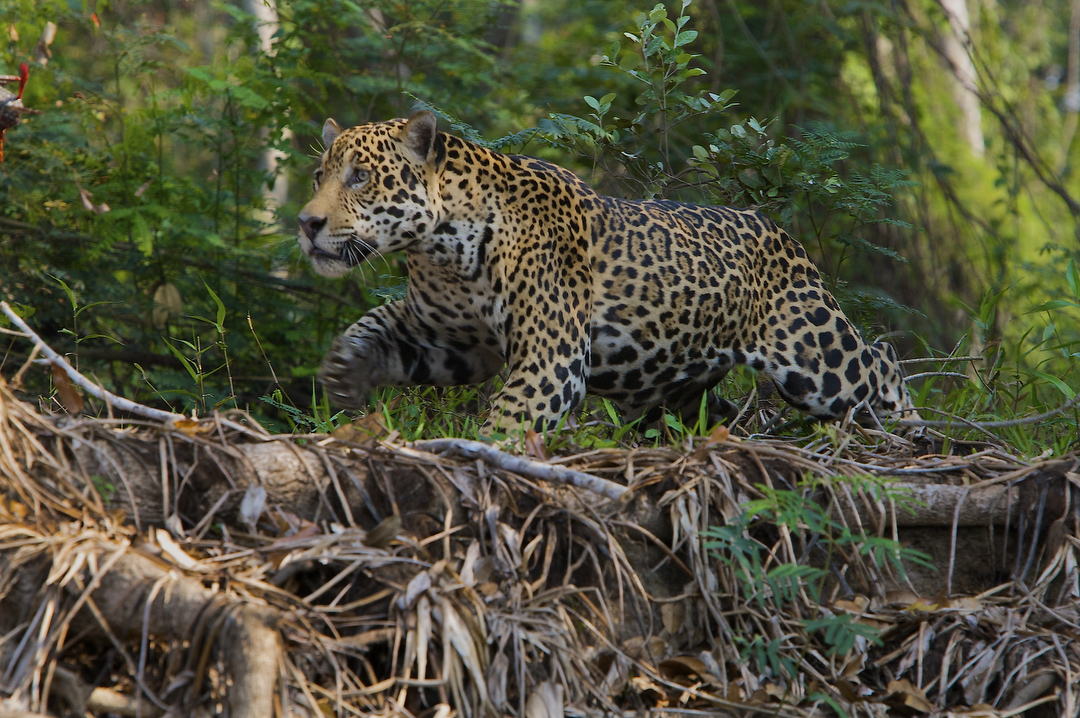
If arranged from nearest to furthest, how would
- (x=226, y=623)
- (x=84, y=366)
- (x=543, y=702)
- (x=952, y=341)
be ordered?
(x=226, y=623), (x=543, y=702), (x=84, y=366), (x=952, y=341)

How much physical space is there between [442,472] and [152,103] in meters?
4.71

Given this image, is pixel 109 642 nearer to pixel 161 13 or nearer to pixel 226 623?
pixel 226 623

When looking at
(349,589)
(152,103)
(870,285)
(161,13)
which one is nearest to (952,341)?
(870,285)

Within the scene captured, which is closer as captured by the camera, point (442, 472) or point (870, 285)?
point (442, 472)

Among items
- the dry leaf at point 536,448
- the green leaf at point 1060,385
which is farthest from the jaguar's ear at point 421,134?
the green leaf at point 1060,385

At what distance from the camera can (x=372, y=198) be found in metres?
4.45

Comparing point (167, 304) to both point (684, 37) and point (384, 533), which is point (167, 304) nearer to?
point (684, 37)

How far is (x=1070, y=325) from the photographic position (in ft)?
34.8

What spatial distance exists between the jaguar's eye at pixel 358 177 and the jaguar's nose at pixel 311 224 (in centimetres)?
24

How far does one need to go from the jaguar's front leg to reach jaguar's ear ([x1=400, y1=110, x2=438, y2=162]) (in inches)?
31.9

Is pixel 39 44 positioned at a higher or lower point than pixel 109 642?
higher

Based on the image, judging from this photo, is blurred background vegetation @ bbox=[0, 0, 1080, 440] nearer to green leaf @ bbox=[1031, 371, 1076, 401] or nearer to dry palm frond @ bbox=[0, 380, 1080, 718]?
green leaf @ bbox=[1031, 371, 1076, 401]

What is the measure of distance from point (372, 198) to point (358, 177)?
13 cm

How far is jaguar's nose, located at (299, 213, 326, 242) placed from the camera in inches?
172
